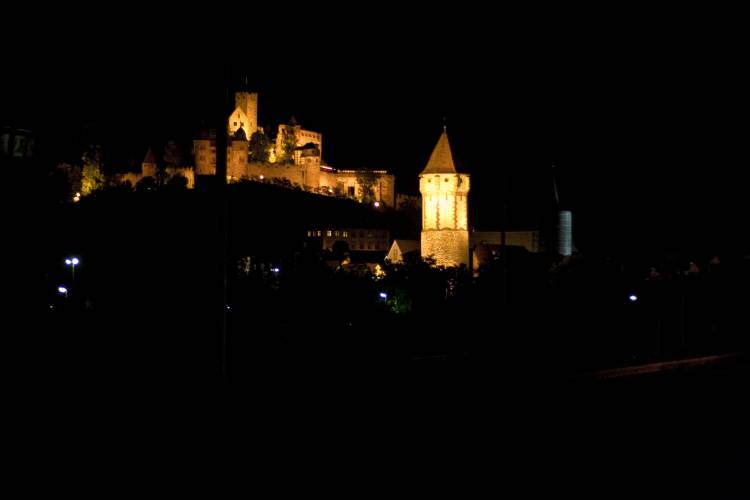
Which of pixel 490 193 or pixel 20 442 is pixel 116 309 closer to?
pixel 20 442

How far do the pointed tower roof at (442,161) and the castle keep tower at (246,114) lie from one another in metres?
44.1

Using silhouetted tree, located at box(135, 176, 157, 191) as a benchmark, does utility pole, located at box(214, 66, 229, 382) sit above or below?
below

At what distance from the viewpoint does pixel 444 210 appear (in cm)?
6812

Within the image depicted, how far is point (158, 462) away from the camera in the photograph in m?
12.1

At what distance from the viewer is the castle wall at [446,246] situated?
6544cm

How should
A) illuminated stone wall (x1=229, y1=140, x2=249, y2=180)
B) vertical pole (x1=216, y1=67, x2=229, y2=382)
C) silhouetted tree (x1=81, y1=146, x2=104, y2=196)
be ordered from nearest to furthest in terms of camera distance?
vertical pole (x1=216, y1=67, x2=229, y2=382) → silhouetted tree (x1=81, y1=146, x2=104, y2=196) → illuminated stone wall (x1=229, y1=140, x2=249, y2=180)

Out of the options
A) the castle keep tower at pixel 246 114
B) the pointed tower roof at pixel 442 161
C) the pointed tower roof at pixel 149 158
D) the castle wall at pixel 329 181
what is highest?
the castle keep tower at pixel 246 114

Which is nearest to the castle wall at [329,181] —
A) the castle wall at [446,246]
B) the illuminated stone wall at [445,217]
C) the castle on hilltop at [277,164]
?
the castle on hilltop at [277,164]

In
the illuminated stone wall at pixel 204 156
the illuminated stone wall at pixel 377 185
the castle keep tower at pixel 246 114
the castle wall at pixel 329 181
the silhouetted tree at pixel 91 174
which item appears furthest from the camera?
the illuminated stone wall at pixel 377 185

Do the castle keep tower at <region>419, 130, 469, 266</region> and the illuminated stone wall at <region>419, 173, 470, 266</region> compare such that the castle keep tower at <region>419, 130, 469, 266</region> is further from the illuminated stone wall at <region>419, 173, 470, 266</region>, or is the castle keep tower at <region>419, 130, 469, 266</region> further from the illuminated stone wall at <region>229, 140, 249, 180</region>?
the illuminated stone wall at <region>229, 140, 249, 180</region>

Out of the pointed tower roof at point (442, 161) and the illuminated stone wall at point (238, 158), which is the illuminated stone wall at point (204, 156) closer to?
the illuminated stone wall at point (238, 158)

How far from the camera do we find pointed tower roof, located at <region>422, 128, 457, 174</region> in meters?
69.4

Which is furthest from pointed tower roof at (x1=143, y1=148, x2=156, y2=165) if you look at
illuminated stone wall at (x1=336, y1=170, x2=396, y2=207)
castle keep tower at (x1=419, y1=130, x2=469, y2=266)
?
castle keep tower at (x1=419, y1=130, x2=469, y2=266)

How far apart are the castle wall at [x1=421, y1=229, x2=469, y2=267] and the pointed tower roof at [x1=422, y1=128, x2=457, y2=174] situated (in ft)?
18.2
